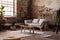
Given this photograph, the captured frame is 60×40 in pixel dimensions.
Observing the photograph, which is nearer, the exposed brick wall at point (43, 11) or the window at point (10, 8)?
the exposed brick wall at point (43, 11)

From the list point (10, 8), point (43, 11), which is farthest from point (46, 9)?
point (10, 8)

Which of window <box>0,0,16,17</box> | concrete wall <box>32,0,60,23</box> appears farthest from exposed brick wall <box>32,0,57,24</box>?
window <box>0,0,16,17</box>

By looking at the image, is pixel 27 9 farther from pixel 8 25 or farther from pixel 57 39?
pixel 57 39

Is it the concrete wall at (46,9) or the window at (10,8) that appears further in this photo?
the window at (10,8)

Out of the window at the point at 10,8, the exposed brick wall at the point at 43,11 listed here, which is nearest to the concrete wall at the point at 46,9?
the exposed brick wall at the point at 43,11

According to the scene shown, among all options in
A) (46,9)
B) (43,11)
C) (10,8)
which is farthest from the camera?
(10,8)

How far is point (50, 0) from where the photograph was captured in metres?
9.16

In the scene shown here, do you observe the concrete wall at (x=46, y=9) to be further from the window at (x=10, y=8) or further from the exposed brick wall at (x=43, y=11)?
the window at (x=10, y=8)

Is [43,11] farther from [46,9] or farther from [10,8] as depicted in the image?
[10,8]

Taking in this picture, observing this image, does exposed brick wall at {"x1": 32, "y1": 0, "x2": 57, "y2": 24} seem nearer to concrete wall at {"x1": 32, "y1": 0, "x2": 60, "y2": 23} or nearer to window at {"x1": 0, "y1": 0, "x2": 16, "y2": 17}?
concrete wall at {"x1": 32, "y1": 0, "x2": 60, "y2": 23}

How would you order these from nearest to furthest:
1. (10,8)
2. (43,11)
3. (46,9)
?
1. (46,9)
2. (43,11)
3. (10,8)

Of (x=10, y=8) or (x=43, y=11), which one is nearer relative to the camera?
(x=43, y=11)

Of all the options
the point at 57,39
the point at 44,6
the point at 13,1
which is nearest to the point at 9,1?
the point at 13,1

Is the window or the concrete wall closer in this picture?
the concrete wall
